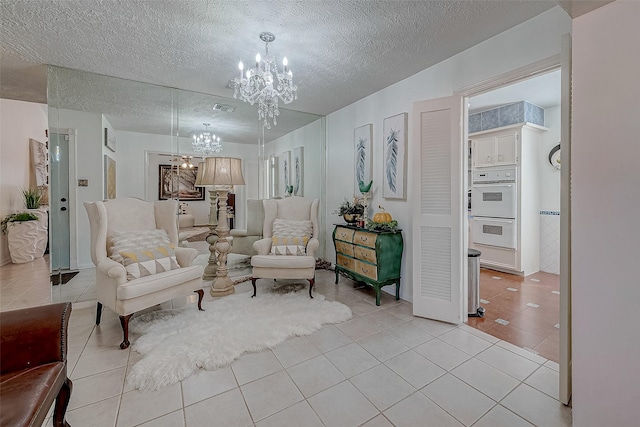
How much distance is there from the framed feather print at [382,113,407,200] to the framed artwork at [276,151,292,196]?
1.64 m

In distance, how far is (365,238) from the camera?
3.26 m

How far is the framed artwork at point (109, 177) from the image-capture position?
11.5 ft

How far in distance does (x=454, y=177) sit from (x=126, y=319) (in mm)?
3149

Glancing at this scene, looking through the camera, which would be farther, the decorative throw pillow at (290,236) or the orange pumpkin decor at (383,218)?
the decorative throw pillow at (290,236)

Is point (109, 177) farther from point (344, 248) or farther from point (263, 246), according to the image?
point (344, 248)

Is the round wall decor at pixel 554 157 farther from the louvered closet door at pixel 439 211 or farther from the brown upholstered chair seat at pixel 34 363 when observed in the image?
the brown upholstered chair seat at pixel 34 363

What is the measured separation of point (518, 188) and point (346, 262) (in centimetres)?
295

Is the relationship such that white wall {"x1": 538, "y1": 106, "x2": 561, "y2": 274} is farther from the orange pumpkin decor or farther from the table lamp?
the table lamp

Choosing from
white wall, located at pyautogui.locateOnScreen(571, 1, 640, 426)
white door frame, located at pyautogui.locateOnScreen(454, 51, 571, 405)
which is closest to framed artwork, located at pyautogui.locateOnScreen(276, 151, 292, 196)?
white door frame, located at pyautogui.locateOnScreen(454, 51, 571, 405)

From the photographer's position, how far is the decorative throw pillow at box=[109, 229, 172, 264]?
8.52 ft

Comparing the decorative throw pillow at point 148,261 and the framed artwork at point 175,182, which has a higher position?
the framed artwork at point 175,182

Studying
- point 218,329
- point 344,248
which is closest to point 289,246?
point 344,248

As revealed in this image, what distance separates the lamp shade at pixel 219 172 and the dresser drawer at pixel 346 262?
168 centimetres

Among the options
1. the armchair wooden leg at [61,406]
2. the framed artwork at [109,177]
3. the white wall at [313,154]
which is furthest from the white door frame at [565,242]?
the framed artwork at [109,177]
